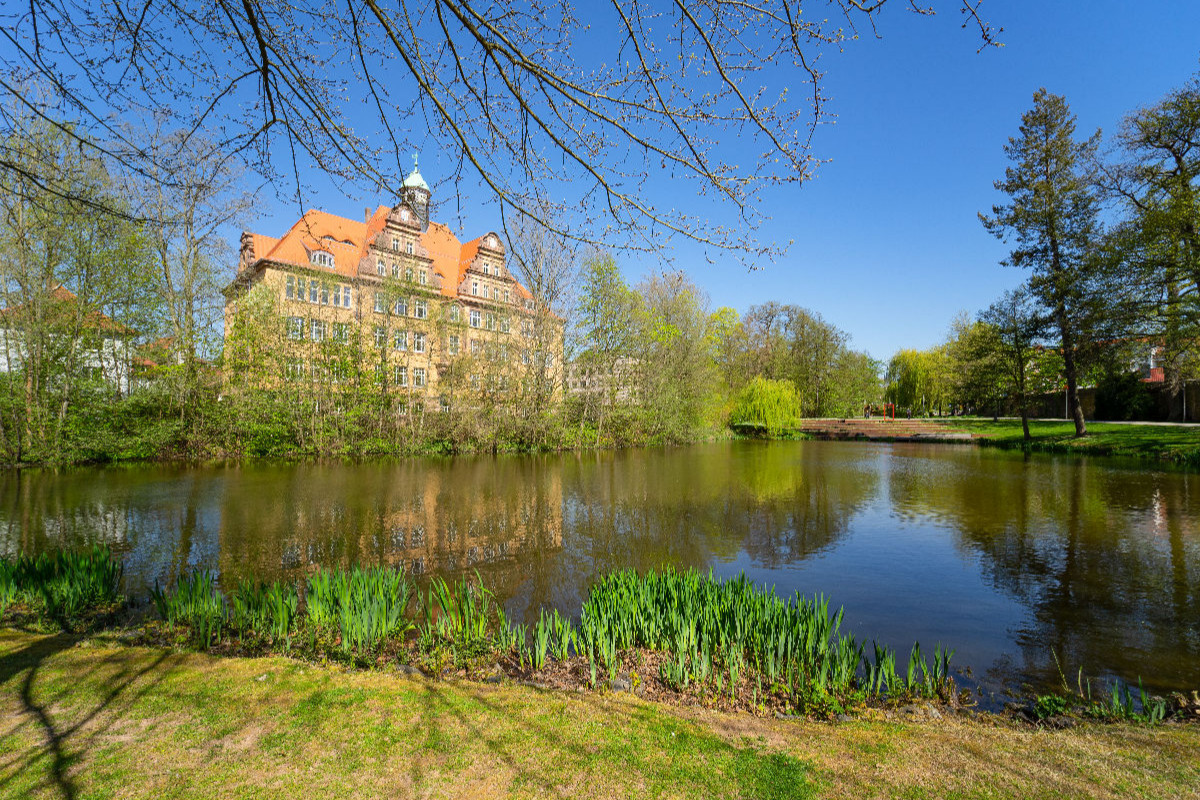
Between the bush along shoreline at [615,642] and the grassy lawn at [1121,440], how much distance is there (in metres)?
21.6

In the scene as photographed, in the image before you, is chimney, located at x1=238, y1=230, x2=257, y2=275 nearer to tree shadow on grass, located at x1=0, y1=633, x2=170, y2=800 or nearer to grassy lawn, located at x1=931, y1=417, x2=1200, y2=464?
tree shadow on grass, located at x1=0, y1=633, x2=170, y2=800

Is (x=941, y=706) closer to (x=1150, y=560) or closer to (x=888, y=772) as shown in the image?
(x=888, y=772)

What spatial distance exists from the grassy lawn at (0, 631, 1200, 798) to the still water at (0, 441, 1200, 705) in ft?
6.21

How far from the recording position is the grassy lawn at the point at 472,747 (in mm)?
2416

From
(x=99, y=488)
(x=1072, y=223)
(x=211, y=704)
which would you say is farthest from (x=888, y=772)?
(x=1072, y=223)

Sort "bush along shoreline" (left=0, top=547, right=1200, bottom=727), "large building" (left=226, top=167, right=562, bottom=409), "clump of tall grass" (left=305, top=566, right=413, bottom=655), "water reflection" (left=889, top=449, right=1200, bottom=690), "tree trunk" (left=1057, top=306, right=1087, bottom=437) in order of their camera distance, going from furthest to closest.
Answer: "tree trunk" (left=1057, top=306, right=1087, bottom=437), "large building" (left=226, top=167, right=562, bottom=409), "water reflection" (left=889, top=449, right=1200, bottom=690), "clump of tall grass" (left=305, top=566, right=413, bottom=655), "bush along shoreline" (left=0, top=547, right=1200, bottom=727)

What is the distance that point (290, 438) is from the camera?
21078 mm

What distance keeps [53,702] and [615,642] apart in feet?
11.6

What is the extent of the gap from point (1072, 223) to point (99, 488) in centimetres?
3523

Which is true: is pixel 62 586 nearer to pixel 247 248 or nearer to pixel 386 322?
pixel 386 322

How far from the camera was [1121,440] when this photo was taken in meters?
22.4

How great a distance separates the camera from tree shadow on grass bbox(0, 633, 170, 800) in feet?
7.82

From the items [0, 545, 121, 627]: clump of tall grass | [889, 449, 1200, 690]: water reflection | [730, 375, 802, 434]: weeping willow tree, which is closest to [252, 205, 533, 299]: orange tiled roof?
[730, 375, 802, 434]: weeping willow tree

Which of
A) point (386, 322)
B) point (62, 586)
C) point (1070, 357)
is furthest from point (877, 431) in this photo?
point (62, 586)
